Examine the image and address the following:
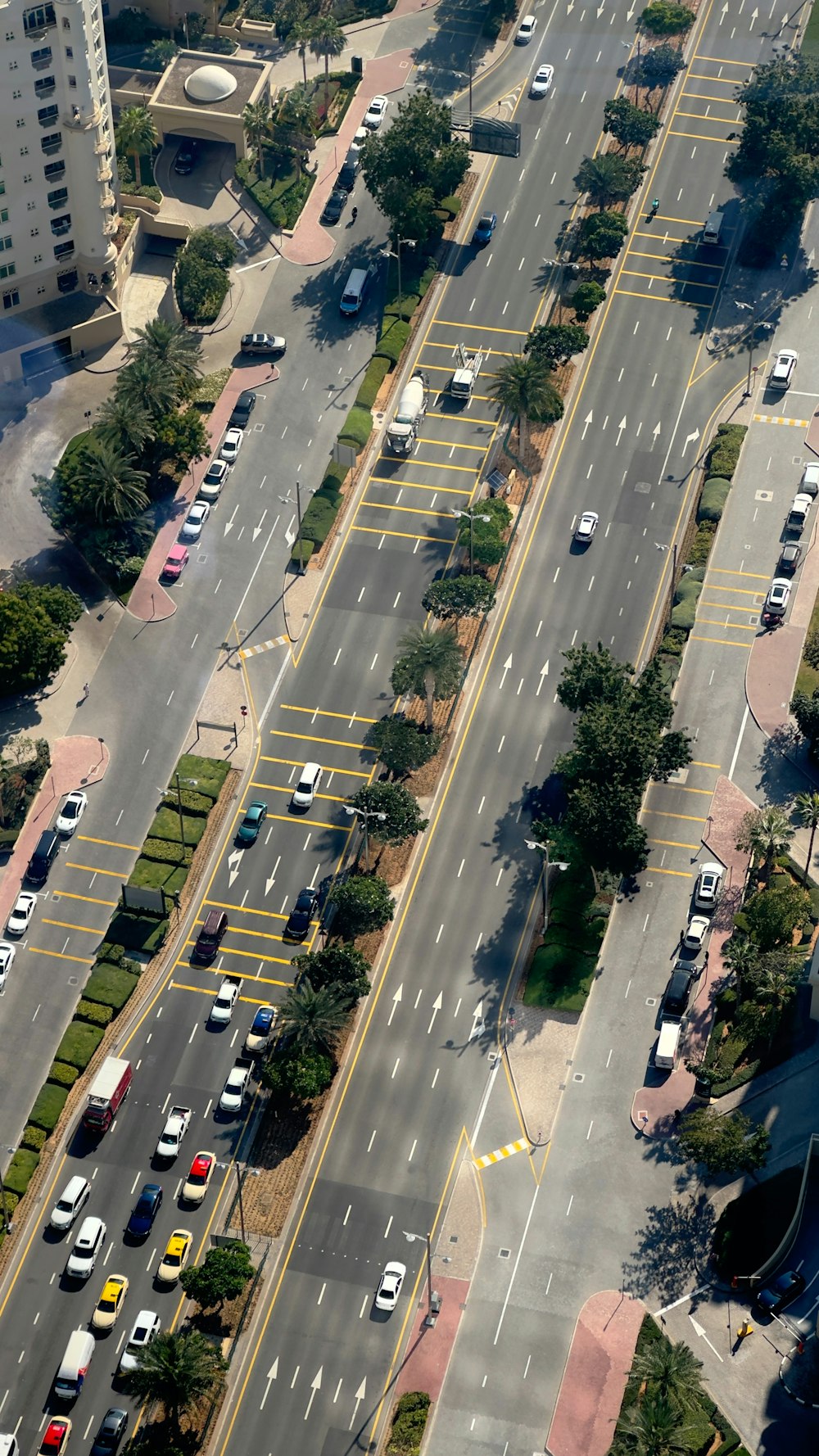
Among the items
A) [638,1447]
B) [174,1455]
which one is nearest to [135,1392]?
[174,1455]

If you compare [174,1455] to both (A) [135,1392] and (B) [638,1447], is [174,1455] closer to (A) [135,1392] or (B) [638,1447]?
(A) [135,1392]

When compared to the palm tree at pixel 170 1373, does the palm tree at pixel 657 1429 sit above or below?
above

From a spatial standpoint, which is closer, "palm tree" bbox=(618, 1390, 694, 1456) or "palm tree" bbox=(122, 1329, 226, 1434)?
"palm tree" bbox=(618, 1390, 694, 1456)

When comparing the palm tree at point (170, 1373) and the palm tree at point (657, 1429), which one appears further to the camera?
the palm tree at point (170, 1373)

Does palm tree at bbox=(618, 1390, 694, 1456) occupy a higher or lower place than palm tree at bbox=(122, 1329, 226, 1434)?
higher

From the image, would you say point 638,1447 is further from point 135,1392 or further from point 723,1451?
point 135,1392

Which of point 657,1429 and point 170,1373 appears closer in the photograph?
point 657,1429

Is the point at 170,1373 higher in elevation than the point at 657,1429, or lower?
lower

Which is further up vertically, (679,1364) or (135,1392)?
(679,1364)
